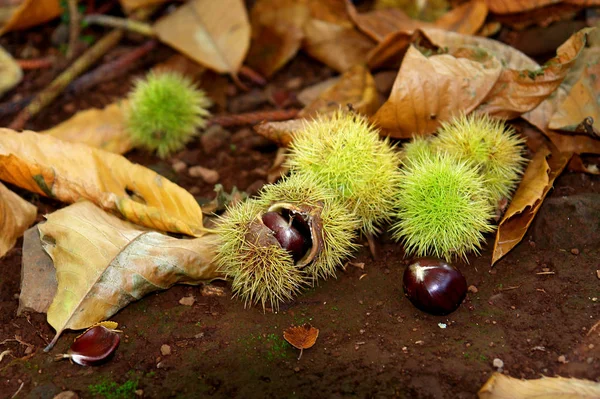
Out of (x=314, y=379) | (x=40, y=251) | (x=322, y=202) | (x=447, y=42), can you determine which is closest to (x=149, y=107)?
(x=40, y=251)

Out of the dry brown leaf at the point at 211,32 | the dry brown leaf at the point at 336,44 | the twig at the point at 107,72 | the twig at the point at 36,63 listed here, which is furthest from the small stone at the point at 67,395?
the twig at the point at 36,63

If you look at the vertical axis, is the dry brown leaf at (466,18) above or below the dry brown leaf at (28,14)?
below

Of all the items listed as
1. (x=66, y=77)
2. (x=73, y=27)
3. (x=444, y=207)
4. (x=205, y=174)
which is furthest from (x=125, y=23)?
(x=444, y=207)

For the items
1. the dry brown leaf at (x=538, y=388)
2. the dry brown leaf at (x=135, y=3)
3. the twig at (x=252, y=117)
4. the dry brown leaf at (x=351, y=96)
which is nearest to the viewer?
the dry brown leaf at (x=538, y=388)

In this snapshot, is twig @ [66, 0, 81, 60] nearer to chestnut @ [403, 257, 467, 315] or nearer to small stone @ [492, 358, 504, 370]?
chestnut @ [403, 257, 467, 315]

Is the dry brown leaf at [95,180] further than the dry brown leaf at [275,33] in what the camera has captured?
No

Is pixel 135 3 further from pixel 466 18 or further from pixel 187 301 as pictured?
pixel 187 301

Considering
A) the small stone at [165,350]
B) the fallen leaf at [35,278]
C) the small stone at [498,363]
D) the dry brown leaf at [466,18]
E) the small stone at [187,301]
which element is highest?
the dry brown leaf at [466,18]

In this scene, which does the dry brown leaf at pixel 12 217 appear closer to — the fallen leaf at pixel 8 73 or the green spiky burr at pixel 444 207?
the fallen leaf at pixel 8 73
